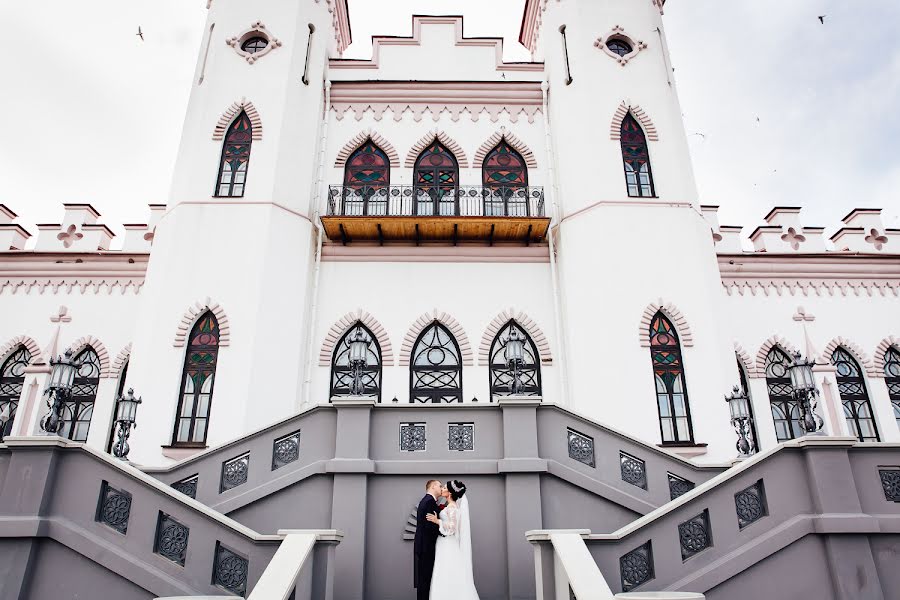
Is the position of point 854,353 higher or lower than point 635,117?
lower

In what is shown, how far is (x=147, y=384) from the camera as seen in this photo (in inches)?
452

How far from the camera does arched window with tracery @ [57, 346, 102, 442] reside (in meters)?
13.3

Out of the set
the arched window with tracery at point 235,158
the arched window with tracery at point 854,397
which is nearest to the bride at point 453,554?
the arched window with tracery at point 235,158

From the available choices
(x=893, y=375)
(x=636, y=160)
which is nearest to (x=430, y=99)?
(x=636, y=160)

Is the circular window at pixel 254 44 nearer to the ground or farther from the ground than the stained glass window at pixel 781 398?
farther from the ground

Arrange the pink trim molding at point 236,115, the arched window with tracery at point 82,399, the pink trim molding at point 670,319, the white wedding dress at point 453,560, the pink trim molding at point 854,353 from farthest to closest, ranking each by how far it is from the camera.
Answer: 1. the pink trim molding at point 854,353
2. the pink trim molding at point 236,115
3. the arched window with tracery at point 82,399
4. the pink trim molding at point 670,319
5. the white wedding dress at point 453,560

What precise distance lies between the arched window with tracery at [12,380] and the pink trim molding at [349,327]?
6.77 meters

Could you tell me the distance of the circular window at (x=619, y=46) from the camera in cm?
1469

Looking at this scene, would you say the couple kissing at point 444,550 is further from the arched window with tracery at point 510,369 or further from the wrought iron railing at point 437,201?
the wrought iron railing at point 437,201

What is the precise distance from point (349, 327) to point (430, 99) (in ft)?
19.6

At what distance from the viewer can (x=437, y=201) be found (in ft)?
45.6

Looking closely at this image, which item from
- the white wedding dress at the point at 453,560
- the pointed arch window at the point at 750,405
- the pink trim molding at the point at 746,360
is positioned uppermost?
the pink trim molding at the point at 746,360

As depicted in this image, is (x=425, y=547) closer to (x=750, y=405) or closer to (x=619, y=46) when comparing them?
(x=750, y=405)

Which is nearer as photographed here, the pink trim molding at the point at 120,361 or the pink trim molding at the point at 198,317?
the pink trim molding at the point at 198,317
